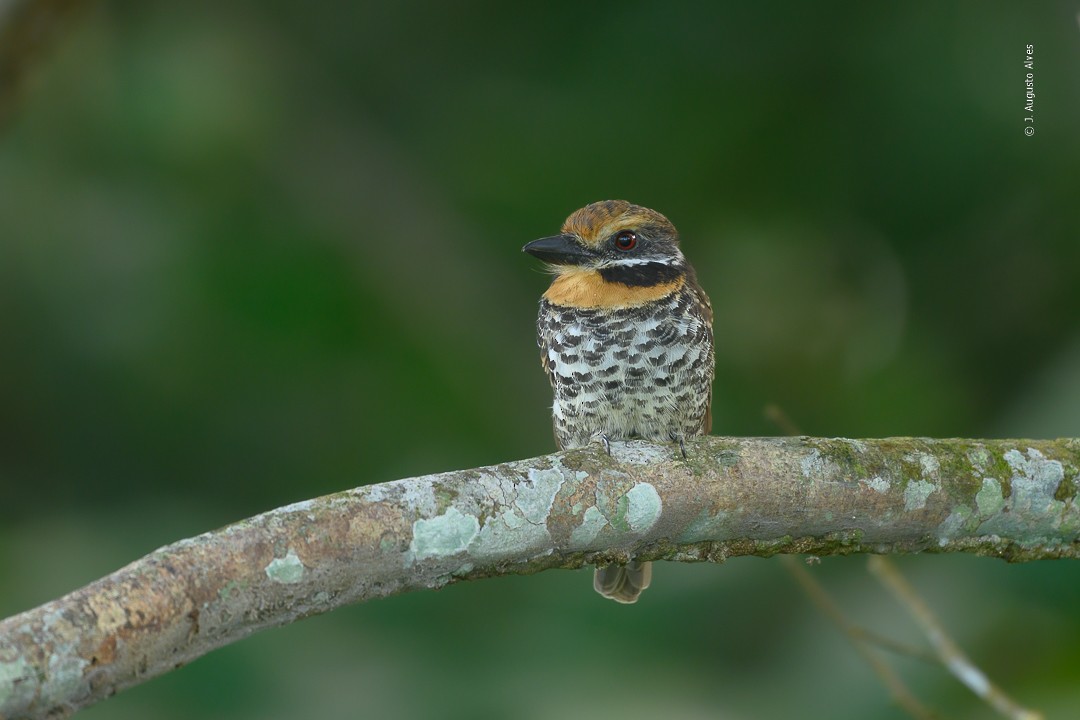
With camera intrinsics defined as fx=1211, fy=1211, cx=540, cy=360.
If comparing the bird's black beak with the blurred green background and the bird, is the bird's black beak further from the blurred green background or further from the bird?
the blurred green background

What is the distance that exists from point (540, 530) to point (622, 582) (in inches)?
59.7

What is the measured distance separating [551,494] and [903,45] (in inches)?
172

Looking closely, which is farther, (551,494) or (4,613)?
(4,613)

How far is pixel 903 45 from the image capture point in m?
6.09

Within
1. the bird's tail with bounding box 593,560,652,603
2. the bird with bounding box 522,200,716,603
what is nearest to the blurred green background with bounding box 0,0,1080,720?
the bird's tail with bounding box 593,560,652,603

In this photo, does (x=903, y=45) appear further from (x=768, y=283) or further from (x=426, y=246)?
A: (x=426, y=246)

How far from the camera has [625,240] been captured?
381 cm

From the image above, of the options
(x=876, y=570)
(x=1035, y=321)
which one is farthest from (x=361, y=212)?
(x=876, y=570)

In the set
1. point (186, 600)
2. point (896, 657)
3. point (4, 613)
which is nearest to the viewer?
point (186, 600)

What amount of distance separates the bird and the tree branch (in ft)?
1.79

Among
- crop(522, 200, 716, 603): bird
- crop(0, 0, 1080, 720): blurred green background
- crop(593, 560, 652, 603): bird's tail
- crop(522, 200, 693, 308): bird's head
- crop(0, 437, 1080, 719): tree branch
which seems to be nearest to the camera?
crop(0, 437, 1080, 719): tree branch

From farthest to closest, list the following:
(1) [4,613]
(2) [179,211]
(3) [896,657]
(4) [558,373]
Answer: (2) [179,211] < (1) [4,613] < (3) [896,657] < (4) [558,373]

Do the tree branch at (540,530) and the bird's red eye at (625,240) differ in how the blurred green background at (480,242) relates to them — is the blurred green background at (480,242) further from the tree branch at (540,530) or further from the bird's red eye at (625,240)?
the tree branch at (540,530)

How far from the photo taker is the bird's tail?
396cm
